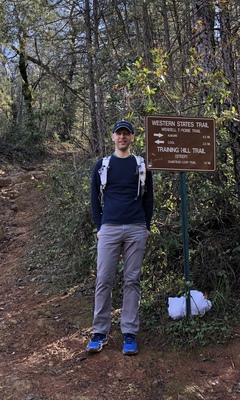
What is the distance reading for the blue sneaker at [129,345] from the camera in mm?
3684

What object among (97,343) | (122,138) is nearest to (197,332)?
(97,343)

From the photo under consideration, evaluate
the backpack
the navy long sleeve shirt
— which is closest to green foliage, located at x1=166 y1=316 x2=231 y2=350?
the navy long sleeve shirt

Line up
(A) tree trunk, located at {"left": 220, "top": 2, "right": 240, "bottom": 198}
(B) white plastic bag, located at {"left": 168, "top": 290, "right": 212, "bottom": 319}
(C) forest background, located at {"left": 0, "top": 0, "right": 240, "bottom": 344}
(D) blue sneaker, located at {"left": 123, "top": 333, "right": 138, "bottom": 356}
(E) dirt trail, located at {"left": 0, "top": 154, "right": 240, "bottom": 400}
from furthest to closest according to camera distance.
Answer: (A) tree trunk, located at {"left": 220, "top": 2, "right": 240, "bottom": 198} < (C) forest background, located at {"left": 0, "top": 0, "right": 240, "bottom": 344} < (B) white plastic bag, located at {"left": 168, "top": 290, "right": 212, "bottom": 319} < (D) blue sneaker, located at {"left": 123, "top": 333, "right": 138, "bottom": 356} < (E) dirt trail, located at {"left": 0, "top": 154, "right": 240, "bottom": 400}

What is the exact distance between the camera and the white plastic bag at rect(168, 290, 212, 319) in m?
4.04

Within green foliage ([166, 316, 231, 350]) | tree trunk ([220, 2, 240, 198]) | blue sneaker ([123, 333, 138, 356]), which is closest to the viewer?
blue sneaker ([123, 333, 138, 356])

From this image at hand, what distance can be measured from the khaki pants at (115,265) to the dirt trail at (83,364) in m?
0.32

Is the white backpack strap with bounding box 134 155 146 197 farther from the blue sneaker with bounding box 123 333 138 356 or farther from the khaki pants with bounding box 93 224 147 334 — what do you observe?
the blue sneaker with bounding box 123 333 138 356

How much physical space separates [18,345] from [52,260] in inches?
109

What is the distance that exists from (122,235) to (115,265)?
317 mm

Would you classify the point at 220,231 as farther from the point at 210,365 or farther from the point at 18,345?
the point at 18,345

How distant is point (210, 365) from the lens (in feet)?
11.6

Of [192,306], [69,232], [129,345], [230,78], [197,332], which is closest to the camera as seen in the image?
[129,345]

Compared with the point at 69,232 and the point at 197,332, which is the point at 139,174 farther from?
the point at 69,232

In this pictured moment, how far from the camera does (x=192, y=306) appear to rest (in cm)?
406
